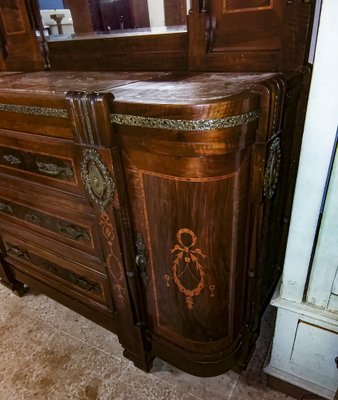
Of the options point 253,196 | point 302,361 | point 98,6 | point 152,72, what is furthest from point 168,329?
point 98,6

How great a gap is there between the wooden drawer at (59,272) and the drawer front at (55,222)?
0.38 ft

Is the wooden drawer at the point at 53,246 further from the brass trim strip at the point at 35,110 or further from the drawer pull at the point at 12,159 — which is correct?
the brass trim strip at the point at 35,110

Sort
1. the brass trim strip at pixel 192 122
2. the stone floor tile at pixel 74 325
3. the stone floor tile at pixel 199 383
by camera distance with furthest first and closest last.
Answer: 1. the stone floor tile at pixel 74 325
2. the stone floor tile at pixel 199 383
3. the brass trim strip at pixel 192 122

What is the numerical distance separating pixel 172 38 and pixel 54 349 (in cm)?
152

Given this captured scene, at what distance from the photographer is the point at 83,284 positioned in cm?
136

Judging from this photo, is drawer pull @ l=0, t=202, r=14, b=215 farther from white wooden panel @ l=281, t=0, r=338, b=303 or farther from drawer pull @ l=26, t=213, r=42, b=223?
→ white wooden panel @ l=281, t=0, r=338, b=303

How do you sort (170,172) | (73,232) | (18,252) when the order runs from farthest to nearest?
(18,252)
(73,232)
(170,172)

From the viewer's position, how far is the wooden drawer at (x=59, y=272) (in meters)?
1.31

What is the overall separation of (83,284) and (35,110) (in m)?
0.77

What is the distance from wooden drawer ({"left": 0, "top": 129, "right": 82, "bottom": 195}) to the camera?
1021 mm

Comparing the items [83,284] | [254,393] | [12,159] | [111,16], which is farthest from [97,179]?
[254,393]

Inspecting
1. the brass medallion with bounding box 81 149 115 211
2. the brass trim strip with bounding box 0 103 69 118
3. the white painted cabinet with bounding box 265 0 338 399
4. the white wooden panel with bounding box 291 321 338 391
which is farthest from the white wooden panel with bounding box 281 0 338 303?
the brass trim strip with bounding box 0 103 69 118

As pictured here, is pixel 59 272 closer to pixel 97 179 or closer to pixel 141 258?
pixel 141 258

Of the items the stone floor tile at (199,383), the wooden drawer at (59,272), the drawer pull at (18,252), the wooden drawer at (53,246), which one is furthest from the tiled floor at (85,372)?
the wooden drawer at (53,246)
